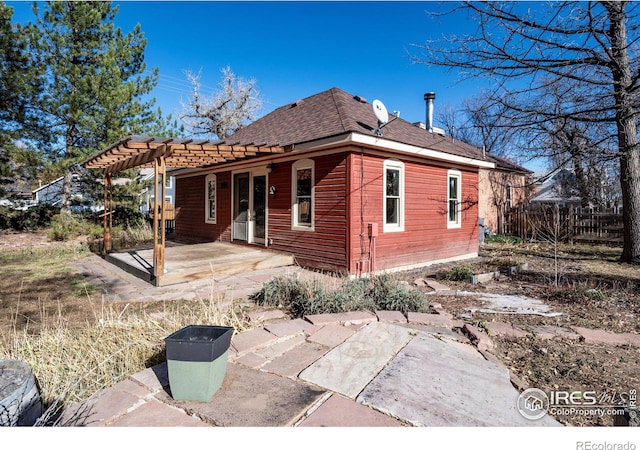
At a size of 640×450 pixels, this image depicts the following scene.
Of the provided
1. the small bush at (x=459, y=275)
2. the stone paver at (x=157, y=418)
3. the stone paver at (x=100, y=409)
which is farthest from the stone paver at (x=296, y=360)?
the small bush at (x=459, y=275)

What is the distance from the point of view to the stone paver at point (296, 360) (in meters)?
2.48

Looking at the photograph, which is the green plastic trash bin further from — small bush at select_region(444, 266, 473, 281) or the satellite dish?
the satellite dish

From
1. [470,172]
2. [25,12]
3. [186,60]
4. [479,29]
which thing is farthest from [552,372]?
[186,60]

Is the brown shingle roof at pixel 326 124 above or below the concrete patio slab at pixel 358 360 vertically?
above

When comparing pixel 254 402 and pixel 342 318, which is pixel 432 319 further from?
pixel 254 402

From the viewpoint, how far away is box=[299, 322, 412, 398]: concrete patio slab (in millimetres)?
2299

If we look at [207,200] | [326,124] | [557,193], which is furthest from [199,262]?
[557,193]

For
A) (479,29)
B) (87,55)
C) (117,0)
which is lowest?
(479,29)

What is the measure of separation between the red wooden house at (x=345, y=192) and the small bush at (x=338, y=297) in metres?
2.12

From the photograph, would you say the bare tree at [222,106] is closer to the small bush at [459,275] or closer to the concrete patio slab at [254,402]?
the small bush at [459,275]

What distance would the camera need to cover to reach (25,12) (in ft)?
38.5

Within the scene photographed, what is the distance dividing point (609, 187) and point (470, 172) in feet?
32.8

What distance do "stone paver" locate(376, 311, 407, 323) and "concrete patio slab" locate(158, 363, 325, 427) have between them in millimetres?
1580

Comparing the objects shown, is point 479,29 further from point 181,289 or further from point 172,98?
point 172,98
